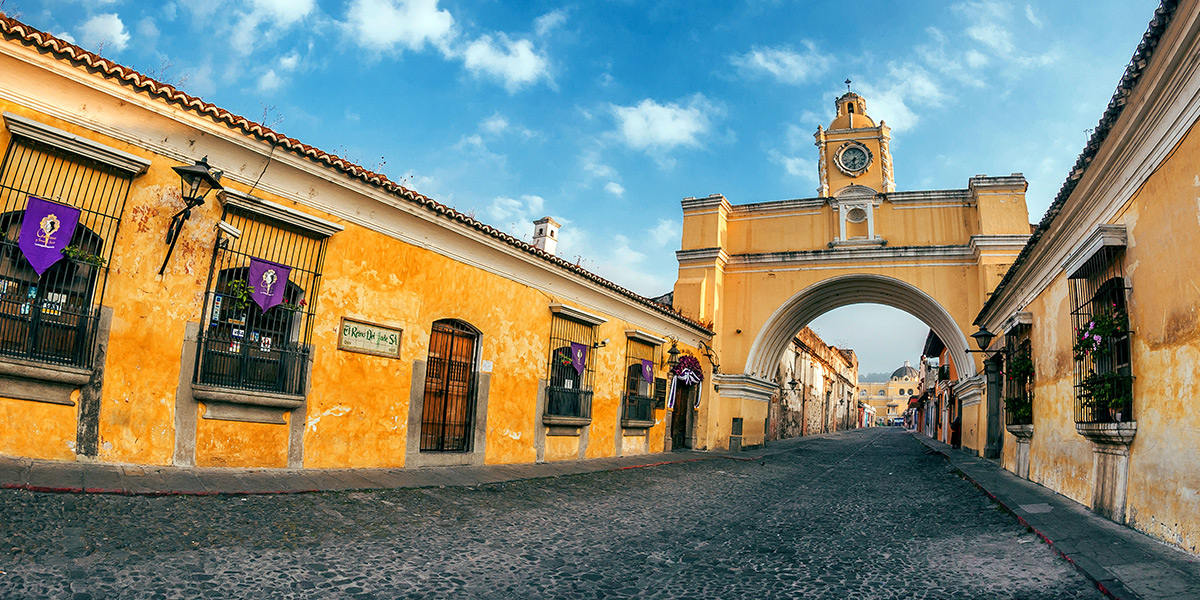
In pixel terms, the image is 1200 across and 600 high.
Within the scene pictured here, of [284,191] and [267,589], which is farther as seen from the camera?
[284,191]

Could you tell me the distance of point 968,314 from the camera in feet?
61.2

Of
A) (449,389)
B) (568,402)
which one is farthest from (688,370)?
(449,389)

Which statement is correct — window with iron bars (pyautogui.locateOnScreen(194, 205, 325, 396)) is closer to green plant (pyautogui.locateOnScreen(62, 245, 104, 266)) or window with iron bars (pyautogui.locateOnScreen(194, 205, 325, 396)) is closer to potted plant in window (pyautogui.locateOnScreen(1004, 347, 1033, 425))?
green plant (pyautogui.locateOnScreen(62, 245, 104, 266))

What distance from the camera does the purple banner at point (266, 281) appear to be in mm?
7582

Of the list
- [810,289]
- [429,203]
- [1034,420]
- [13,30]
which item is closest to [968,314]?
[810,289]

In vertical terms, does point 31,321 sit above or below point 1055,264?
below

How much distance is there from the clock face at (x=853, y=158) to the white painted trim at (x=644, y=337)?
10.7m

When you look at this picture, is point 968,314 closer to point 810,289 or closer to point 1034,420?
point 810,289

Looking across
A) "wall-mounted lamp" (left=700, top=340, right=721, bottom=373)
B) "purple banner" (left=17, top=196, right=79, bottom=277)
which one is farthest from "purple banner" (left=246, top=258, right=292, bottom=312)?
"wall-mounted lamp" (left=700, top=340, right=721, bottom=373)

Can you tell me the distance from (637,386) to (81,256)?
11848 millimetres

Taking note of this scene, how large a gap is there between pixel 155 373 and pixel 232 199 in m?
2.04

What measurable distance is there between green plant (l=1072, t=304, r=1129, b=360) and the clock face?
16884 millimetres

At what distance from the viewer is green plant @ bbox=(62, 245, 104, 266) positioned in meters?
6.15

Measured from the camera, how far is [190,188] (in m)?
6.58
